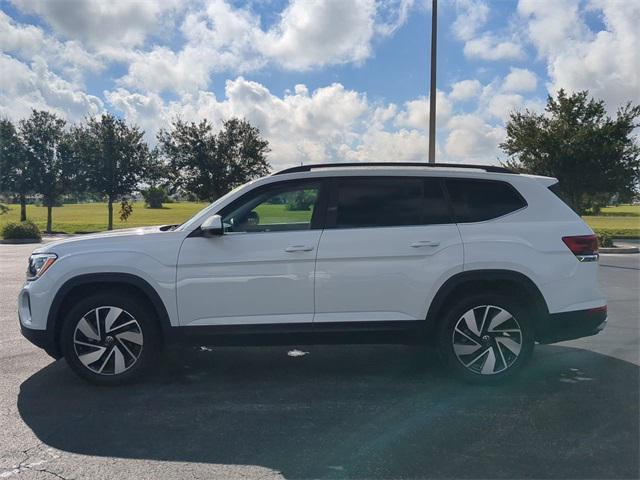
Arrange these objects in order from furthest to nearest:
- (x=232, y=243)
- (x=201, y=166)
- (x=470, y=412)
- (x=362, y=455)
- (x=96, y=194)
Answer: (x=96, y=194)
(x=201, y=166)
(x=232, y=243)
(x=470, y=412)
(x=362, y=455)

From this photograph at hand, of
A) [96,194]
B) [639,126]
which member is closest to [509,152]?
[639,126]

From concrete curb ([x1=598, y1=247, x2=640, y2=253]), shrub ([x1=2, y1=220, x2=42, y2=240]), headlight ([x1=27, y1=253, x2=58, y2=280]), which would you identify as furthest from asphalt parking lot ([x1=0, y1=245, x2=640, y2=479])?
shrub ([x1=2, y1=220, x2=42, y2=240])

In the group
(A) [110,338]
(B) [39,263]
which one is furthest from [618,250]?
(B) [39,263]

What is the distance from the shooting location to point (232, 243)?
4.31 m

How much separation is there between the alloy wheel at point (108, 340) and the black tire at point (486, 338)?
8.66 feet

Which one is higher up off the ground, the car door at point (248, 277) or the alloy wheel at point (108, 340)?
the car door at point (248, 277)

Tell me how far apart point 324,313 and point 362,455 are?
134cm

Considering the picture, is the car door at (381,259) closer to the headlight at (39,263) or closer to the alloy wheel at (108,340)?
the alloy wheel at (108,340)

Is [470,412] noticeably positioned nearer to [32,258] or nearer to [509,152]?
[32,258]

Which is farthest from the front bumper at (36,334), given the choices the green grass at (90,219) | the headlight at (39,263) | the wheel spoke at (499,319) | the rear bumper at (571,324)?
the green grass at (90,219)

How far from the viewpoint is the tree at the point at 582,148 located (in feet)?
58.8

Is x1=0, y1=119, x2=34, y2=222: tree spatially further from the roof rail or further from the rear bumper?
the rear bumper

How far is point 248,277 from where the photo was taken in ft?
14.0

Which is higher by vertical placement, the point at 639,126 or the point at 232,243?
the point at 639,126
